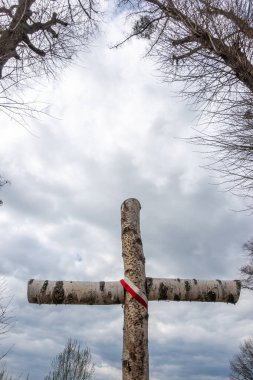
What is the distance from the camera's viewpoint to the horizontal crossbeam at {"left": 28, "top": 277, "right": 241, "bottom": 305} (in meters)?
2.46

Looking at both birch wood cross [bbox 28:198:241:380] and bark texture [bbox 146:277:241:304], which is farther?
bark texture [bbox 146:277:241:304]

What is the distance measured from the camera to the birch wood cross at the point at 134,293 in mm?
2391

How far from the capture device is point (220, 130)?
16.8 ft

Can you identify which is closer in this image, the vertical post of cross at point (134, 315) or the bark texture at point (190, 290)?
the vertical post of cross at point (134, 315)

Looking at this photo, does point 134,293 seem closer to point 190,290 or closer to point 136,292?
point 136,292

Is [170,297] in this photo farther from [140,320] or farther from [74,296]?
[74,296]

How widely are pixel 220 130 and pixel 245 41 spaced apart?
109 centimetres

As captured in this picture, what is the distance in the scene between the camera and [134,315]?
2.44 m

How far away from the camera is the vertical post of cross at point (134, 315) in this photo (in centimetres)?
237

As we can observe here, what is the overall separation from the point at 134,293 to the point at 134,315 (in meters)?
0.13

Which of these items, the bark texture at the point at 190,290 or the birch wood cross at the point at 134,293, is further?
the bark texture at the point at 190,290

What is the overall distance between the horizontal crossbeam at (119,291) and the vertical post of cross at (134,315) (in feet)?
0.26

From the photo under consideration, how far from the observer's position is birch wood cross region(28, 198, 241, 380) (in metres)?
2.39

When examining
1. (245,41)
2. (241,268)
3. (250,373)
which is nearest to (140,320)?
(245,41)
